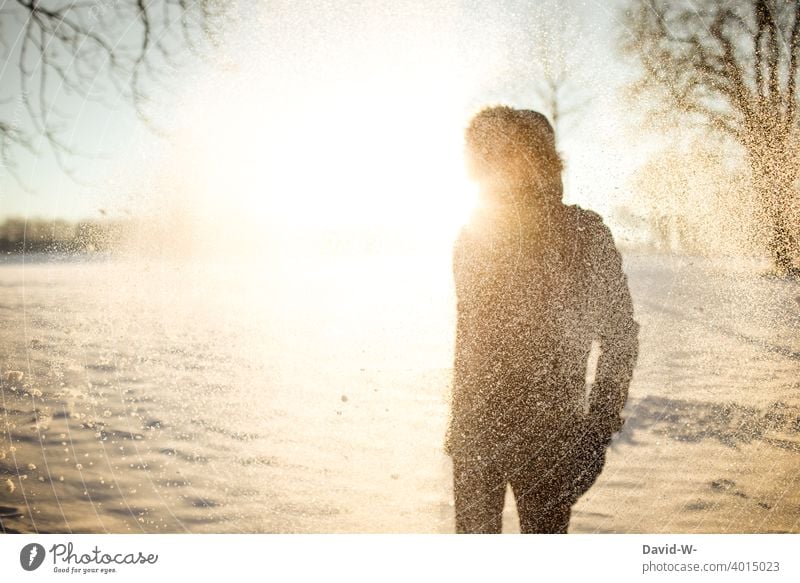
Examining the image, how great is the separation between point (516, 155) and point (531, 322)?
1.35 ft

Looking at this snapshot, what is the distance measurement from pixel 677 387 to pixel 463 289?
2.14 ft

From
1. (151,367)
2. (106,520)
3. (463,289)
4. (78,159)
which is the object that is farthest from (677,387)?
(78,159)

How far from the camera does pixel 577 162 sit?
1.62 m

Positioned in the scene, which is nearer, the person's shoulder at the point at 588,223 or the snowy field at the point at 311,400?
the person's shoulder at the point at 588,223

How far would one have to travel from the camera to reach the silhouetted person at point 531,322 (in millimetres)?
1496

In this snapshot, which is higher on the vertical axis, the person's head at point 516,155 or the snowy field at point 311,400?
the person's head at point 516,155

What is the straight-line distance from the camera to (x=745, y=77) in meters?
1.70

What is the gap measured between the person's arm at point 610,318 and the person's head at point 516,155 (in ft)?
0.58

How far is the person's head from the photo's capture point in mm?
1512
